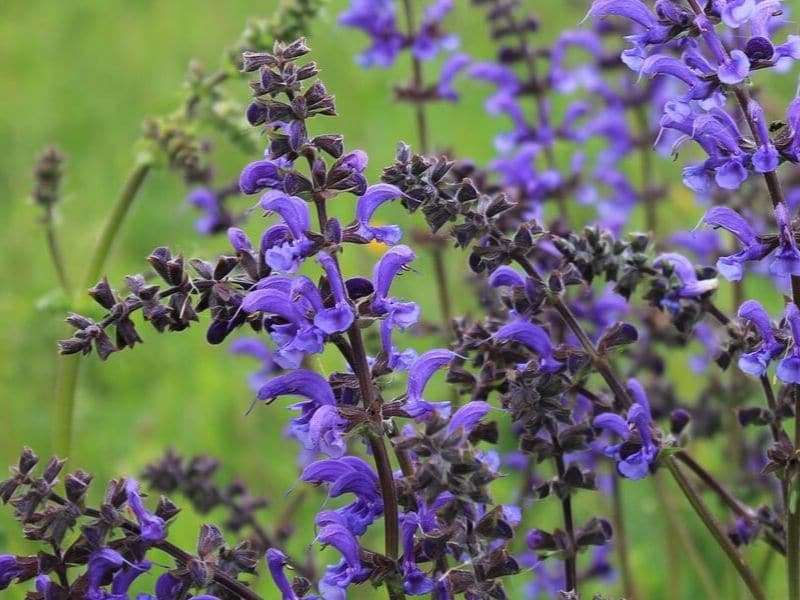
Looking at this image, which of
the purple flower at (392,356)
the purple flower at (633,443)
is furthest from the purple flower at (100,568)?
the purple flower at (633,443)

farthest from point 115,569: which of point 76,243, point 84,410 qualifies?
point 76,243

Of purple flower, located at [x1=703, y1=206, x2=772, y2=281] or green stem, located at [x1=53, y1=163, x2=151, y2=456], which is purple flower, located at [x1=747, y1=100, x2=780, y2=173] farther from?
green stem, located at [x1=53, y1=163, x2=151, y2=456]

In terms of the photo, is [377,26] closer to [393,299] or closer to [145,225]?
[393,299]

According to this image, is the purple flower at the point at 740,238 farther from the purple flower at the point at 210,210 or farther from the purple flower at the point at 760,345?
the purple flower at the point at 210,210

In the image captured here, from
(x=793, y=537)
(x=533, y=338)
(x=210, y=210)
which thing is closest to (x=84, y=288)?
(x=210, y=210)

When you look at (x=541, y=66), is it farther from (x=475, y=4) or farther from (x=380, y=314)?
(x=380, y=314)

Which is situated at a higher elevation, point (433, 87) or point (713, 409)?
point (433, 87)
